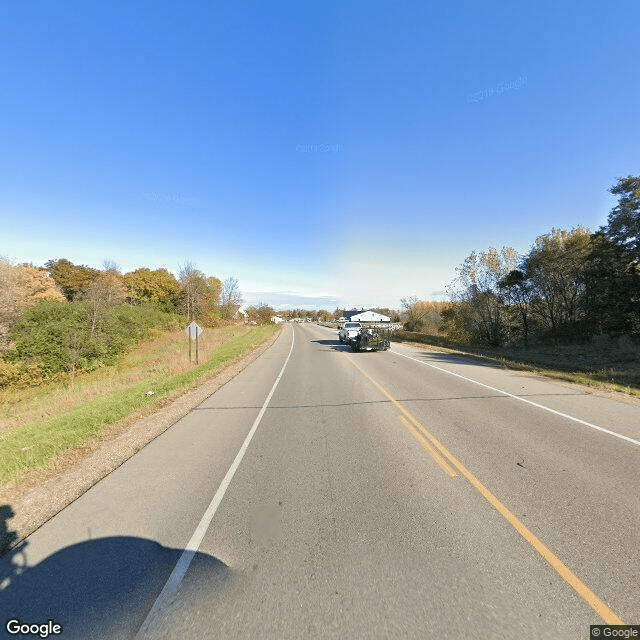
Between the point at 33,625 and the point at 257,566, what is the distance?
5.57ft

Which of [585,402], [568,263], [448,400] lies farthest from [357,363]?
[568,263]

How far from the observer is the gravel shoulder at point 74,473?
383cm

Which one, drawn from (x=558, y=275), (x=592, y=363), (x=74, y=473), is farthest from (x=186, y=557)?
(x=558, y=275)

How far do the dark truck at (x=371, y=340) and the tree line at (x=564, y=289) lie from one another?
45.5ft

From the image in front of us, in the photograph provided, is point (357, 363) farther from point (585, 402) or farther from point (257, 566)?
point (257, 566)

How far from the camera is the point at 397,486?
14.5ft

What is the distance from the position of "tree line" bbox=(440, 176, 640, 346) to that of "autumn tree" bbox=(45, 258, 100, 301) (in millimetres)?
59576

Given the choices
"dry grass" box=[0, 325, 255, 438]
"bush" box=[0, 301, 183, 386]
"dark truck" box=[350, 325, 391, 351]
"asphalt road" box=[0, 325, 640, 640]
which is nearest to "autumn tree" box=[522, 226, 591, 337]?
"dark truck" box=[350, 325, 391, 351]

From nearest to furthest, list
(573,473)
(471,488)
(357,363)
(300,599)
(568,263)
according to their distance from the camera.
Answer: (300,599), (471,488), (573,473), (357,363), (568,263)

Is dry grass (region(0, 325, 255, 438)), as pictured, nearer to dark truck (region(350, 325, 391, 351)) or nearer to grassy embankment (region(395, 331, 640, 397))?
dark truck (region(350, 325, 391, 351))

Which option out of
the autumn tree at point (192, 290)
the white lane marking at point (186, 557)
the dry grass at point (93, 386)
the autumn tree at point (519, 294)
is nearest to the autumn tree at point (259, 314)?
the autumn tree at point (192, 290)

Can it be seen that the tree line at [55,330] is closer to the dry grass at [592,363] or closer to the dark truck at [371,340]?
the dark truck at [371,340]

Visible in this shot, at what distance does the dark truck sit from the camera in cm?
2220

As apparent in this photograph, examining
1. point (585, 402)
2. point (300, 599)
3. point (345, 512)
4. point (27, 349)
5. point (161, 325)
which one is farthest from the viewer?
point (161, 325)
